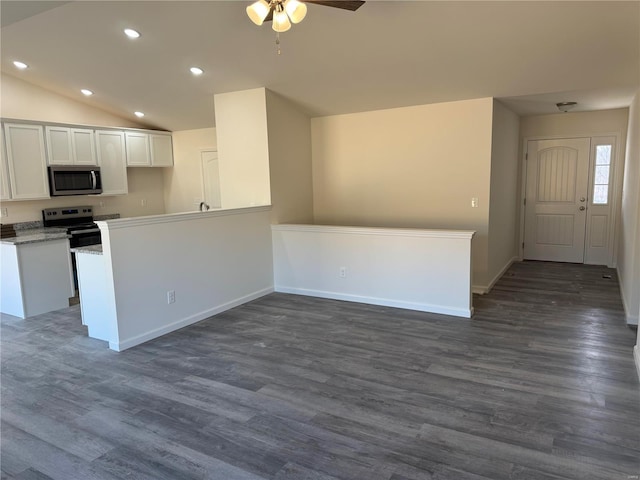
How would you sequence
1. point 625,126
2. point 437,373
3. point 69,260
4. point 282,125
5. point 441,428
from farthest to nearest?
point 625,126 < point 282,125 < point 69,260 < point 437,373 < point 441,428

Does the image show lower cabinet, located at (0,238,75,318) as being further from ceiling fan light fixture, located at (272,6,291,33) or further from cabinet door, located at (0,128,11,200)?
ceiling fan light fixture, located at (272,6,291,33)

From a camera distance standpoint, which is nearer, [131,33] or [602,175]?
[131,33]

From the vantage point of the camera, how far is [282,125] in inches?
219

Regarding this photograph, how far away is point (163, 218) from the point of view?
13.4ft

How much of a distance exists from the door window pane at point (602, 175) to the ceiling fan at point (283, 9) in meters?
5.61

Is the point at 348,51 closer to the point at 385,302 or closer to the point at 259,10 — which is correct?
the point at 259,10

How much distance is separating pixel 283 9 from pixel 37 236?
407cm

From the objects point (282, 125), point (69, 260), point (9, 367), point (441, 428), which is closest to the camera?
point (441, 428)

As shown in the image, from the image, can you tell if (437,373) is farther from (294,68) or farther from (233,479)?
(294,68)

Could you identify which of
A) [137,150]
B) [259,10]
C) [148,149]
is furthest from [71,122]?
[259,10]

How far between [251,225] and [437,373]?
2948 mm

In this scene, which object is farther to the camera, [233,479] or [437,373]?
[437,373]

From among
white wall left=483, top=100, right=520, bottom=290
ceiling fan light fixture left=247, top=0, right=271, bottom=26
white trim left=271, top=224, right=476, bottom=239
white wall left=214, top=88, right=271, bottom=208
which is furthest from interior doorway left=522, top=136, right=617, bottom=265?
ceiling fan light fixture left=247, top=0, right=271, bottom=26

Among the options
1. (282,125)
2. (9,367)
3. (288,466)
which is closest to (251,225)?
(282,125)
